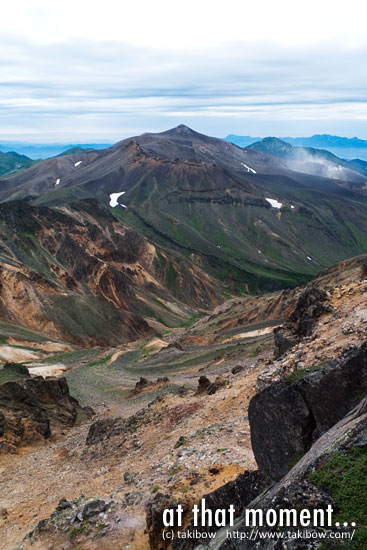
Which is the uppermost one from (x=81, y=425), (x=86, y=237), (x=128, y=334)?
(x=86, y=237)

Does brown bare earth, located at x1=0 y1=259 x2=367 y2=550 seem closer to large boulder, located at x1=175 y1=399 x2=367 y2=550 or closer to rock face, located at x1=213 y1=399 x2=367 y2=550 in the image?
rock face, located at x1=213 y1=399 x2=367 y2=550

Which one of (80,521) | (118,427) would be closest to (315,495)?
(80,521)

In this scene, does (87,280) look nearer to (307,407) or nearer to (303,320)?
(303,320)

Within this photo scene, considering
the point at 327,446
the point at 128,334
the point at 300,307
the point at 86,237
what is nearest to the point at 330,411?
the point at 327,446

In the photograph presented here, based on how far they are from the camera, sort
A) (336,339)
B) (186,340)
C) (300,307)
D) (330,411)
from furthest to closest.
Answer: (186,340), (300,307), (336,339), (330,411)

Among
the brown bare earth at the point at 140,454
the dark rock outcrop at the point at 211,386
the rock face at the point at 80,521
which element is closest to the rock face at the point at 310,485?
the brown bare earth at the point at 140,454

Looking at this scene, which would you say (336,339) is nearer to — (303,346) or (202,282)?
(303,346)
